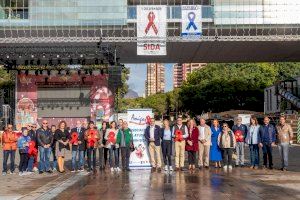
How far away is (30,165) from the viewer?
18453 millimetres

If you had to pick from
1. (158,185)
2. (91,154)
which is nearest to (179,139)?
(91,154)

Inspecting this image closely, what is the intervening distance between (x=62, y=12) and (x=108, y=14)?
3777 millimetres

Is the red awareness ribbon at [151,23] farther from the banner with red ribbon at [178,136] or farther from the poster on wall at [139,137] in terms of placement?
the banner with red ribbon at [178,136]

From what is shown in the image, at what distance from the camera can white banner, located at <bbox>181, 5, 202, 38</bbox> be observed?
120 ft

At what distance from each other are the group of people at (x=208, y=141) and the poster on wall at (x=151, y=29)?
1817 cm

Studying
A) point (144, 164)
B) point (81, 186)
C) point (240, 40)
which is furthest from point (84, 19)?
point (81, 186)

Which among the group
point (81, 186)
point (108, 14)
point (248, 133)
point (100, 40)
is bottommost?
point (81, 186)

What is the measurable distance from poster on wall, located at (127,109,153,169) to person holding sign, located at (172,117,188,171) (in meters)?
1.26

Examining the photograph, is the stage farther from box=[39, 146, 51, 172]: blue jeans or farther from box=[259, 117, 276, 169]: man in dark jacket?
box=[259, 117, 276, 169]: man in dark jacket

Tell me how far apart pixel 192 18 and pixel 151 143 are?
19.7m

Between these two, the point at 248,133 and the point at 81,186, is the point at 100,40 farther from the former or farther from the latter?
the point at 81,186

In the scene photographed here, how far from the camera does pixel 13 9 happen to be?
45.8 meters

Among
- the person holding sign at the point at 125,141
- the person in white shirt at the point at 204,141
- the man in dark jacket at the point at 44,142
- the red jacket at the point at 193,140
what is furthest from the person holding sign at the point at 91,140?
the person in white shirt at the point at 204,141

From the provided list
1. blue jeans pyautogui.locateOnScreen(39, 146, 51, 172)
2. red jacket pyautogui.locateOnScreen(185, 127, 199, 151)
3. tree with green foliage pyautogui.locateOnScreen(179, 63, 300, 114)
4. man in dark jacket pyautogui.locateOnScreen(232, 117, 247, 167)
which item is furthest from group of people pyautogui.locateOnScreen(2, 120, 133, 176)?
tree with green foliage pyautogui.locateOnScreen(179, 63, 300, 114)
